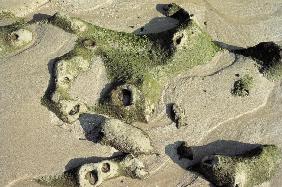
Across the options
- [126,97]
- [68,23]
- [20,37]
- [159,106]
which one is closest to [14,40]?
[20,37]

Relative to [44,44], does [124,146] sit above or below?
below

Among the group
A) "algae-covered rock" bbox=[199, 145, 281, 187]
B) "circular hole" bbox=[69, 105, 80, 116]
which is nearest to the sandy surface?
"algae-covered rock" bbox=[199, 145, 281, 187]

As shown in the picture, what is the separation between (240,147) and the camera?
3419 centimetres

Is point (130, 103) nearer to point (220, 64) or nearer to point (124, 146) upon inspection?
point (124, 146)

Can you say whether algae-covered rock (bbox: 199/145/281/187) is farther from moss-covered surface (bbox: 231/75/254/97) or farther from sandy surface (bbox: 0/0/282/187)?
moss-covered surface (bbox: 231/75/254/97)

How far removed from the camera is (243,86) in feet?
118

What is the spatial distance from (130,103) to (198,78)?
209 inches

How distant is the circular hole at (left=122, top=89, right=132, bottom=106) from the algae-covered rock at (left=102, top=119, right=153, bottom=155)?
1.55 m

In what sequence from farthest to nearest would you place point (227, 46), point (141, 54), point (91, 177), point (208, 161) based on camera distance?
1. point (227, 46)
2. point (141, 54)
3. point (208, 161)
4. point (91, 177)

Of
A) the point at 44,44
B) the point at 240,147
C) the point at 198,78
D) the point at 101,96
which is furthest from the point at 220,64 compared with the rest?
the point at 44,44

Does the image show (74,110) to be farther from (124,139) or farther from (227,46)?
(227,46)

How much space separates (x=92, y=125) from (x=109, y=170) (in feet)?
11.4

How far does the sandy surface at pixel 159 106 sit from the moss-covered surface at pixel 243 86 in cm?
39

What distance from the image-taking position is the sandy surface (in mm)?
32906
